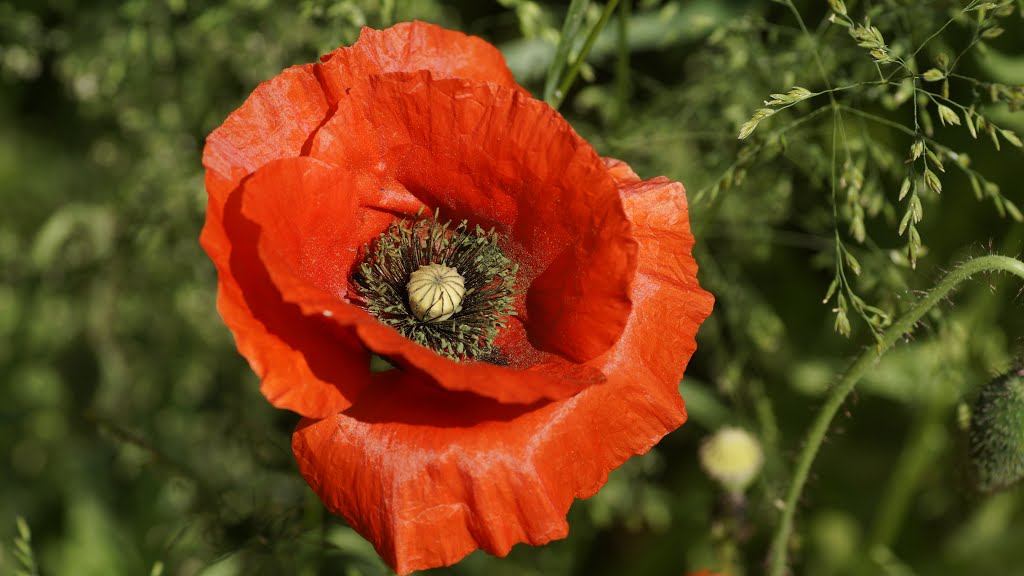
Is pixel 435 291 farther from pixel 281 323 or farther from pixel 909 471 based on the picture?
pixel 909 471

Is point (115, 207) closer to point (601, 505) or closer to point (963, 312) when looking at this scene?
point (601, 505)

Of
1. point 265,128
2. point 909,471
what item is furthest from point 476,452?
point 909,471

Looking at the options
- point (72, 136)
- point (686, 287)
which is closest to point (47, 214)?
point (72, 136)

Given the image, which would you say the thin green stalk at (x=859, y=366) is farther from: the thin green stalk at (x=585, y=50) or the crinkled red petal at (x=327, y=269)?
the thin green stalk at (x=585, y=50)

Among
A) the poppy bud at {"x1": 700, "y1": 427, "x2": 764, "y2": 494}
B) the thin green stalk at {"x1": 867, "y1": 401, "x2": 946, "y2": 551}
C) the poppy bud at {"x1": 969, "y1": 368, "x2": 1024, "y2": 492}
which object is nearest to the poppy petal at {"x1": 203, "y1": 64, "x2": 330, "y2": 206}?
the poppy bud at {"x1": 700, "y1": 427, "x2": 764, "y2": 494}

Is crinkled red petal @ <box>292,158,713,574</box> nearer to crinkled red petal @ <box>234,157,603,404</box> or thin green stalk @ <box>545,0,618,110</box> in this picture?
crinkled red petal @ <box>234,157,603,404</box>
